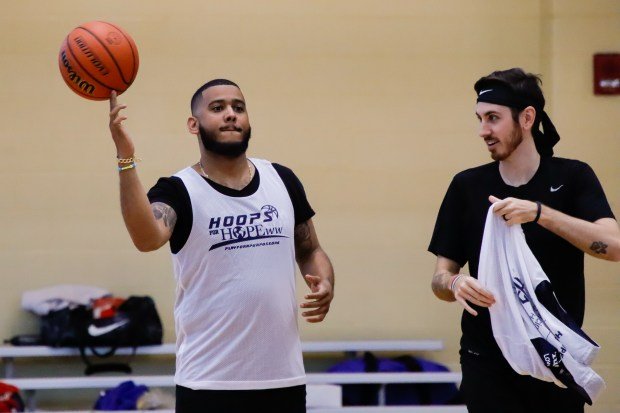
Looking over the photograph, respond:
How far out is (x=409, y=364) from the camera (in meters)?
6.70

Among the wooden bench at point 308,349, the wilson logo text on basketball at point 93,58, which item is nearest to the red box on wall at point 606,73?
the wooden bench at point 308,349

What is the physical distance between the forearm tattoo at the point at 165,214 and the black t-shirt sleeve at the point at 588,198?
147 centimetres

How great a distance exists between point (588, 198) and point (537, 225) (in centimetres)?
21

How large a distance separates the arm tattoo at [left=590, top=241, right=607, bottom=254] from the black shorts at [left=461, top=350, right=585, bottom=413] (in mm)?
508

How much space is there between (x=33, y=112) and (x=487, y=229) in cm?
412

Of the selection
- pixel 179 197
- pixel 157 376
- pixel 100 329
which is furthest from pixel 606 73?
pixel 179 197

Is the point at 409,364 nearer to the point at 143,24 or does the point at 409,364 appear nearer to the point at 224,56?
the point at 224,56

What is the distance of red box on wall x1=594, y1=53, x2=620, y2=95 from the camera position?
6914 millimetres

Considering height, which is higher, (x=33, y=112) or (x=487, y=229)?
(x=33, y=112)

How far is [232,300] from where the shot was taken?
3.69 metres

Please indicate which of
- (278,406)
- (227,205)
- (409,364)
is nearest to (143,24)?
(409,364)

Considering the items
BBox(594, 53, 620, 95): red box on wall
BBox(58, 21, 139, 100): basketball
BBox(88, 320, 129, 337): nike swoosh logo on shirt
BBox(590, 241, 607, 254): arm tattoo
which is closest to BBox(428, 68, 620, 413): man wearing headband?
BBox(590, 241, 607, 254): arm tattoo

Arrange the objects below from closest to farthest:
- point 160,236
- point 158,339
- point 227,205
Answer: point 160,236 → point 227,205 → point 158,339

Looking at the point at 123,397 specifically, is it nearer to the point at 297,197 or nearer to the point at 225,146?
the point at 297,197
